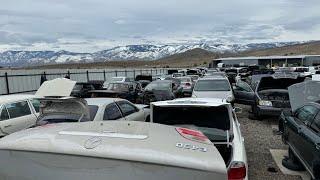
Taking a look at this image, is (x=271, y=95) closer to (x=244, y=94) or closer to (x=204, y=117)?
(x=244, y=94)

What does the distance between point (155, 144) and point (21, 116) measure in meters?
8.81

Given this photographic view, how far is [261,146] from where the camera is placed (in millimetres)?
10875

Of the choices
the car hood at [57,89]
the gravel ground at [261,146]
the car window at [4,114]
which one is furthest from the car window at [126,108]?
the gravel ground at [261,146]

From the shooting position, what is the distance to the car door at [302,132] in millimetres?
7043

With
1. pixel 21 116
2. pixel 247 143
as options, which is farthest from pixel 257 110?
pixel 21 116

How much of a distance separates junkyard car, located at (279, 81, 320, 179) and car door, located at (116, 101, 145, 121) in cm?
351

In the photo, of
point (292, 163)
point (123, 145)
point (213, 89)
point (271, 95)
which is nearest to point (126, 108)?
point (292, 163)

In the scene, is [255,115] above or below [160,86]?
below

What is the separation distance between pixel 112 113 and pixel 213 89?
870cm

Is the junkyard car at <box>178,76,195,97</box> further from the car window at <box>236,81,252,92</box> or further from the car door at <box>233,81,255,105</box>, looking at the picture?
the car door at <box>233,81,255,105</box>

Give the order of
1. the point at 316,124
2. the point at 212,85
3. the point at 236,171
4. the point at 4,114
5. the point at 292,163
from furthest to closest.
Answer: the point at 212,85, the point at 4,114, the point at 292,163, the point at 316,124, the point at 236,171

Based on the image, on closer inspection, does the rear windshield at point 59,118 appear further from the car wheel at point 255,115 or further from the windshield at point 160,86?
the windshield at point 160,86

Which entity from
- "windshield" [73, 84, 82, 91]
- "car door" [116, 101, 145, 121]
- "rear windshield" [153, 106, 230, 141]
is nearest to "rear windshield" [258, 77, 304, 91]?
"car door" [116, 101, 145, 121]

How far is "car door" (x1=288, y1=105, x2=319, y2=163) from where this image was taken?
23.1ft
